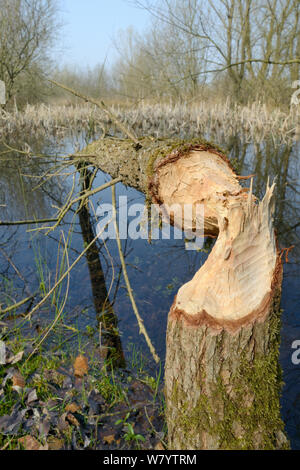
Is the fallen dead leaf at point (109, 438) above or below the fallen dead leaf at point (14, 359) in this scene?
below

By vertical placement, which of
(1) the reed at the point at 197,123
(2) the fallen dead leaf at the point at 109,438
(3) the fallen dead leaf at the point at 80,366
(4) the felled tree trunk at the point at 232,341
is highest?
(1) the reed at the point at 197,123

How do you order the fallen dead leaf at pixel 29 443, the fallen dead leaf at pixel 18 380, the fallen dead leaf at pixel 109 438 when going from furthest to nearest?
1. the fallen dead leaf at pixel 18 380
2. the fallen dead leaf at pixel 109 438
3. the fallen dead leaf at pixel 29 443

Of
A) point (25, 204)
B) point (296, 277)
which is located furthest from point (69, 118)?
point (296, 277)

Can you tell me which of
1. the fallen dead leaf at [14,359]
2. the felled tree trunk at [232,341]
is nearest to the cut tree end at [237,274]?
the felled tree trunk at [232,341]

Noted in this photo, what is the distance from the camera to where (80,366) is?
200 centimetres

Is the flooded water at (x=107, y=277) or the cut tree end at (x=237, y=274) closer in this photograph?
the cut tree end at (x=237, y=274)

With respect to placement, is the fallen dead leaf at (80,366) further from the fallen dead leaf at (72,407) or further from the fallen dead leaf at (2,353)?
the fallen dead leaf at (2,353)

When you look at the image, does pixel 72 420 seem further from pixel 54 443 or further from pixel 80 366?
pixel 80 366

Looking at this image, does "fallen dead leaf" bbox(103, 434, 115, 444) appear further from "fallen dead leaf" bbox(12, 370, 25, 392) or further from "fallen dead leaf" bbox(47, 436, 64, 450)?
"fallen dead leaf" bbox(12, 370, 25, 392)

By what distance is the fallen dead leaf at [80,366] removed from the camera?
1.94 metres

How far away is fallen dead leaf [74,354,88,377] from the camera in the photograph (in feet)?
6.37

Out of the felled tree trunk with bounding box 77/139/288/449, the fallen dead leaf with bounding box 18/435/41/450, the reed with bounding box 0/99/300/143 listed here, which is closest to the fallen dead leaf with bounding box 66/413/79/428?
the fallen dead leaf with bounding box 18/435/41/450

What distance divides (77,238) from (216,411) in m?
2.88
